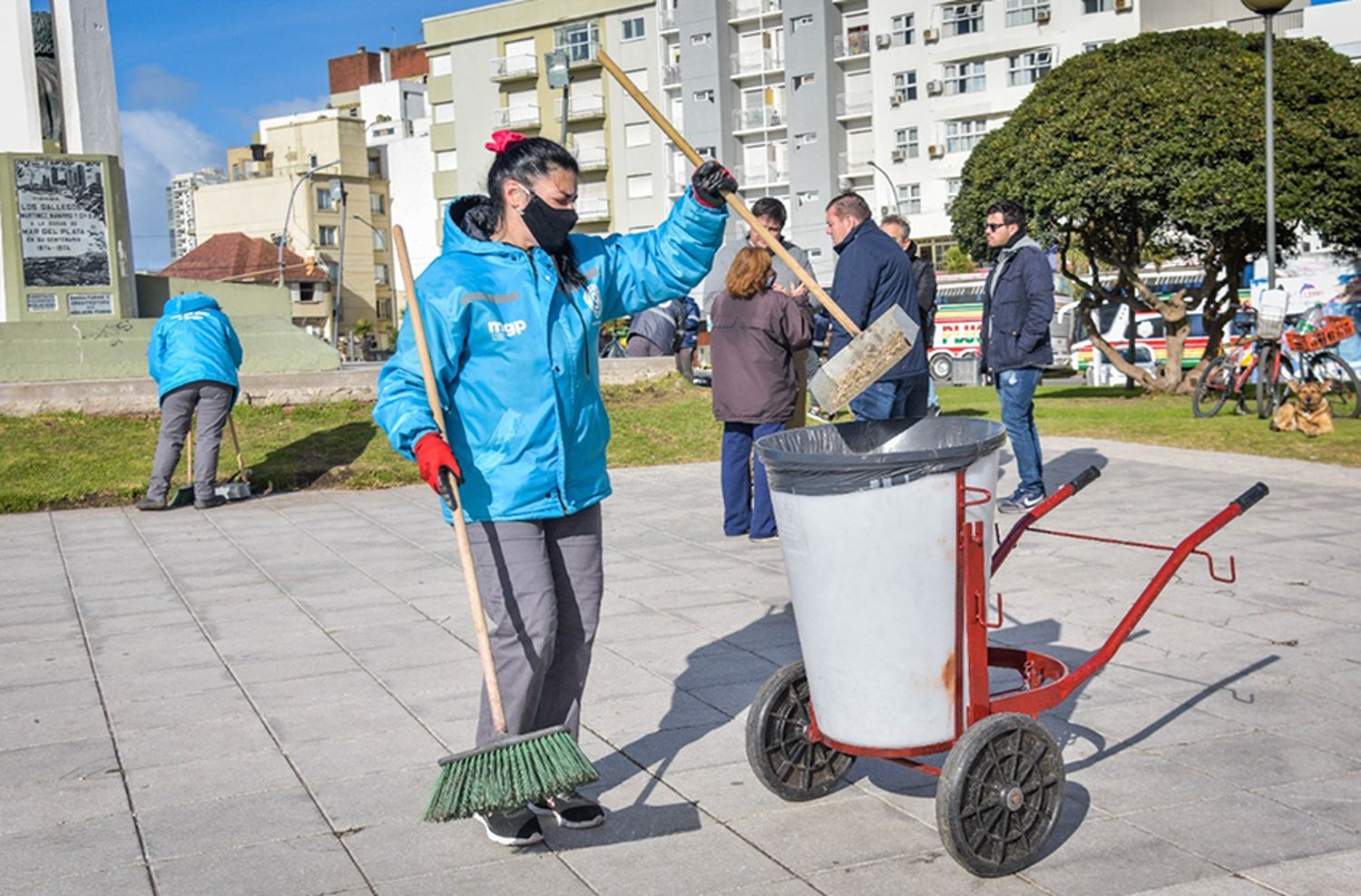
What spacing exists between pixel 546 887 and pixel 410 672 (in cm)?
229

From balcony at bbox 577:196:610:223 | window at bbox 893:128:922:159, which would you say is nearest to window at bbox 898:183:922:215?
window at bbox 893:128:922:159

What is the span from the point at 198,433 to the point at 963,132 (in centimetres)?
4630

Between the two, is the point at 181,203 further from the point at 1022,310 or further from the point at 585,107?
the point at 1022,310

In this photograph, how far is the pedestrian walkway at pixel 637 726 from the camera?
359cm

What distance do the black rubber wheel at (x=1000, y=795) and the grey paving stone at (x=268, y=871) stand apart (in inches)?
60.4

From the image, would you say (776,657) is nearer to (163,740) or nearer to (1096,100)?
(163,740)

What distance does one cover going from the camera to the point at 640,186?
62.1 meters

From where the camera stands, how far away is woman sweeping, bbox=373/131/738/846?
12.3 ft

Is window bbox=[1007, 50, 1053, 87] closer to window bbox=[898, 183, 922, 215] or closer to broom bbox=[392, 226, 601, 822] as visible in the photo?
window bbox=[898, 183, 922, 215]

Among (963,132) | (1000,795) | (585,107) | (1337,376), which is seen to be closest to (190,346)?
(1000,795)

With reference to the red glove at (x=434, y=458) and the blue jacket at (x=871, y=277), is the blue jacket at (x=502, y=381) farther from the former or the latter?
the blue jacket at (x=871, y=277)

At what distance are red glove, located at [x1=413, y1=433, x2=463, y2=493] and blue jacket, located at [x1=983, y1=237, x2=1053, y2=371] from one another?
6.02 meters

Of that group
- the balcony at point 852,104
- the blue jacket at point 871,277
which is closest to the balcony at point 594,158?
the balcony at point 852,104

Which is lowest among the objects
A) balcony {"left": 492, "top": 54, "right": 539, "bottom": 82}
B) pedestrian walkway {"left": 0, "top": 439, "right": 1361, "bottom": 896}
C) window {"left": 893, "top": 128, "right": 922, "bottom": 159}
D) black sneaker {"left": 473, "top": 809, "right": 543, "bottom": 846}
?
pedestrian walkway {"left": 0, "top": 439, "right": 1361, "bottom": 896}
